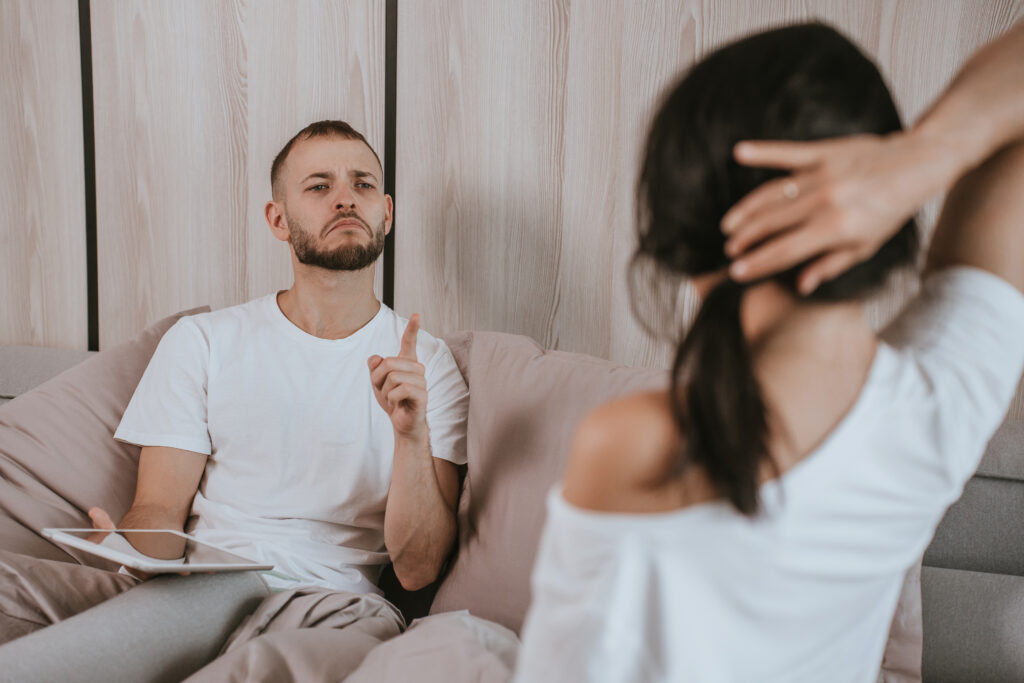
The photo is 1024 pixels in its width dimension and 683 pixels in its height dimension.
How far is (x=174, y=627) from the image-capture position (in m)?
1.10

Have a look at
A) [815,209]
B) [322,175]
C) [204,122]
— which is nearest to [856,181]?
[815,209]

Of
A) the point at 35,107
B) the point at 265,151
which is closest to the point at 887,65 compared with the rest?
the point at 265,151

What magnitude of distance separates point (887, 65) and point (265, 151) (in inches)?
59.0

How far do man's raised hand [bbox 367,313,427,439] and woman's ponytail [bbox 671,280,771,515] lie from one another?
0.78 m

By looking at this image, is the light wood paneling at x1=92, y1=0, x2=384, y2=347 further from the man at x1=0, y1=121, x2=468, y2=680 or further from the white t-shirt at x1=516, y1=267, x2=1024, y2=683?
the white t-shirt at x1=516, y1=267, x2=1024, y2=683

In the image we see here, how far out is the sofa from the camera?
3.51ft

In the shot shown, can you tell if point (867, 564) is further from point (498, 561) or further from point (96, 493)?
point (96, 493)

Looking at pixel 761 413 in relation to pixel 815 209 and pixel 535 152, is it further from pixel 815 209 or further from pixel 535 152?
pixel 535 152

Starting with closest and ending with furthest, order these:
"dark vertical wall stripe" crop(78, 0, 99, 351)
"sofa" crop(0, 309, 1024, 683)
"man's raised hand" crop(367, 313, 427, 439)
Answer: "sofa" crop(0, 309, 1024, 683) → "man's raised hand" crop(367, 313, 427, 439) → "dark vertical wall stripe" crop(78, 0, 99, 351)

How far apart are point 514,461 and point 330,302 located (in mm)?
582

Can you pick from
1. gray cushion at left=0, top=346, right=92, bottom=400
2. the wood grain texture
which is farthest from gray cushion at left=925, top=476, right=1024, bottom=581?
gray cushion at left=0, top=346, right=92, bottom=400

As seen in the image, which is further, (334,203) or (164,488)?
(334,203)

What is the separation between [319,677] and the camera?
997mm

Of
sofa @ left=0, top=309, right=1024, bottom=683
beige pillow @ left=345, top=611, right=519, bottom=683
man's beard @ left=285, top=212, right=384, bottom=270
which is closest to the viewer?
beige pillow @ left=345, top=611, right=519, bottom=683
